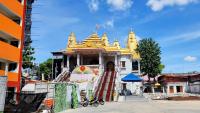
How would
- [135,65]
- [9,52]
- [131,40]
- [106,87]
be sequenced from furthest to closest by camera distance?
[131,40], [135,65], [106,87], [9,52]

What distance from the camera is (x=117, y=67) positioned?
50469 millimetres

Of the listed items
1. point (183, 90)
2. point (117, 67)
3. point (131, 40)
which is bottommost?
point (183, 90)

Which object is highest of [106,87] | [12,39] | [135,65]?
[12,39]

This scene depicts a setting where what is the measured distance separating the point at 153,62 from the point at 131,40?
783 cm

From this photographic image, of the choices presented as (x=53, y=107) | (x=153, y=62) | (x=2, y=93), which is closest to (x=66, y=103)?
(x=53, y=107)

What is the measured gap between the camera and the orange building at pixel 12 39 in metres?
28.1

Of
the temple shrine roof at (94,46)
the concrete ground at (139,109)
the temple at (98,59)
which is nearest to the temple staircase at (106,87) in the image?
the temple at (98,59)

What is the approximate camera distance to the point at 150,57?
210 ft

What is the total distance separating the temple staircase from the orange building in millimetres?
9593

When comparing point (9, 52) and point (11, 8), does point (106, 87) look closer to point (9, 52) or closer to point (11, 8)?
point (9, 52)

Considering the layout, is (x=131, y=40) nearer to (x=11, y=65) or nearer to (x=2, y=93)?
(x=11, y=65)

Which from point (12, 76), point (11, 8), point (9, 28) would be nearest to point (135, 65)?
point (12, 76)

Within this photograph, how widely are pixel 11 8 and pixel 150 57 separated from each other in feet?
132

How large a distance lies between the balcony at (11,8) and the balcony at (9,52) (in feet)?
11.8
